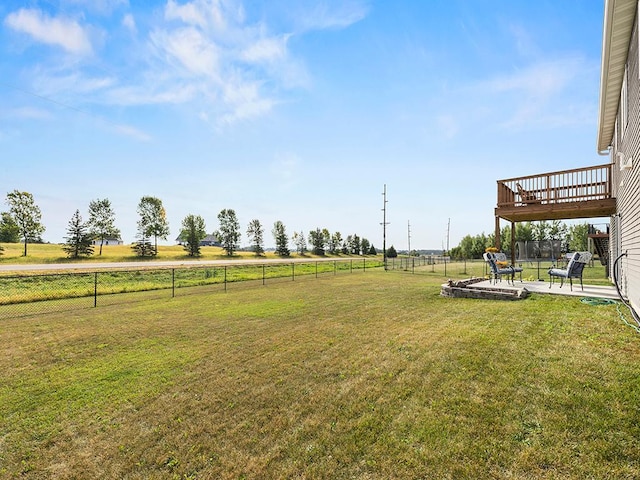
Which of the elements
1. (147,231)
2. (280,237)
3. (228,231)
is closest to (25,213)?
(147,231)

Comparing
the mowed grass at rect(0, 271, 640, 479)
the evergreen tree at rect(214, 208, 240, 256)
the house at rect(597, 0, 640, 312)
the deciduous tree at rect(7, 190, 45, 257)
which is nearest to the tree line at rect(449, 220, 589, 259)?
the house at rect(597, 0, 640, 312)

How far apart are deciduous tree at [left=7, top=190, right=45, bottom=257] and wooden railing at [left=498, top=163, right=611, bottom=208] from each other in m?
42.8

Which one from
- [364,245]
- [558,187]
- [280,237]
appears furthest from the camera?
[364,245]

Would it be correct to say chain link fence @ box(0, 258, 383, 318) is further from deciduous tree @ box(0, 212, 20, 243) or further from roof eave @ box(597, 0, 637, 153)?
deciduous tree @ box(0, 212, 20, 243)

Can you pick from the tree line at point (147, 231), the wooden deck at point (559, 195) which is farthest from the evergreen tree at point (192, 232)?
the wooden deck at point (559, 195)

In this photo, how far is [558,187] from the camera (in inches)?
388

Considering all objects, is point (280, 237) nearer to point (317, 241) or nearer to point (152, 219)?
point (317, 241)

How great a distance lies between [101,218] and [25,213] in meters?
6.98

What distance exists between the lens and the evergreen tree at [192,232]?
46.3 metres

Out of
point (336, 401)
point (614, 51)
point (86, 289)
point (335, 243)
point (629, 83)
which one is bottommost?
point (86, 289)

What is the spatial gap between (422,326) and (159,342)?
202 inches

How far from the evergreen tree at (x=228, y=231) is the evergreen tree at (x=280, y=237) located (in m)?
8.35

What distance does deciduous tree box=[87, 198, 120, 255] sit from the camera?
36312mm

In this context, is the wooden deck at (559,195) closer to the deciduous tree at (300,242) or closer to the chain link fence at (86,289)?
the chain link fence at (86,289)
